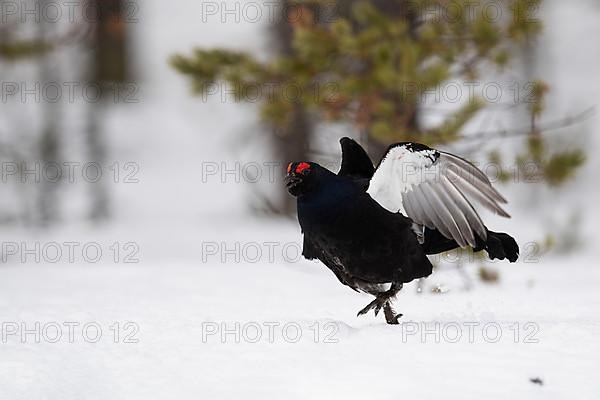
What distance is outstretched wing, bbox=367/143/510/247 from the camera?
421 centimetres

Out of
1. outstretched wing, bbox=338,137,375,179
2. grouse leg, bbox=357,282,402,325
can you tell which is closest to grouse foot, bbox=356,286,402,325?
grouse leg, bbox=357,282,402,325

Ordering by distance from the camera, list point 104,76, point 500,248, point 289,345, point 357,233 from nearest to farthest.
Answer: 1. point 289,345
2. point 357,233
3. point 500,248
4. point 104,76

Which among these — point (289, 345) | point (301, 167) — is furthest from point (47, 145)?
point (289, 345)

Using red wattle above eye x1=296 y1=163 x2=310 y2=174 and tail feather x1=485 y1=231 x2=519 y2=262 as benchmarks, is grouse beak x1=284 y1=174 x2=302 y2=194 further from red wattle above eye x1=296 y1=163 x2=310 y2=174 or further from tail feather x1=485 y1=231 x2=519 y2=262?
tail feather x1=485 y1=231 x2=519 y2=262

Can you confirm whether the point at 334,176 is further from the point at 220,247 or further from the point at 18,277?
the point at 220,247

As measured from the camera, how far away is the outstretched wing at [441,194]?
4215 mm

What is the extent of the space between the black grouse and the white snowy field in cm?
33

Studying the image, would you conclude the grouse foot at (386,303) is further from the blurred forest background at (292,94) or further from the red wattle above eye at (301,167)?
the blurred forest background at (292,94)

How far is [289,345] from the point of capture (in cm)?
376

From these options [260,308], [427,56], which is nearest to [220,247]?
[427,56]

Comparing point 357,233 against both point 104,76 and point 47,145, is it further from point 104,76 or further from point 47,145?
point 104,76

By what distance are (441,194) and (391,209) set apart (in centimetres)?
27

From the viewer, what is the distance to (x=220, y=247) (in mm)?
11484

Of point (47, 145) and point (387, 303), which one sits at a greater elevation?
point (387, 303)
